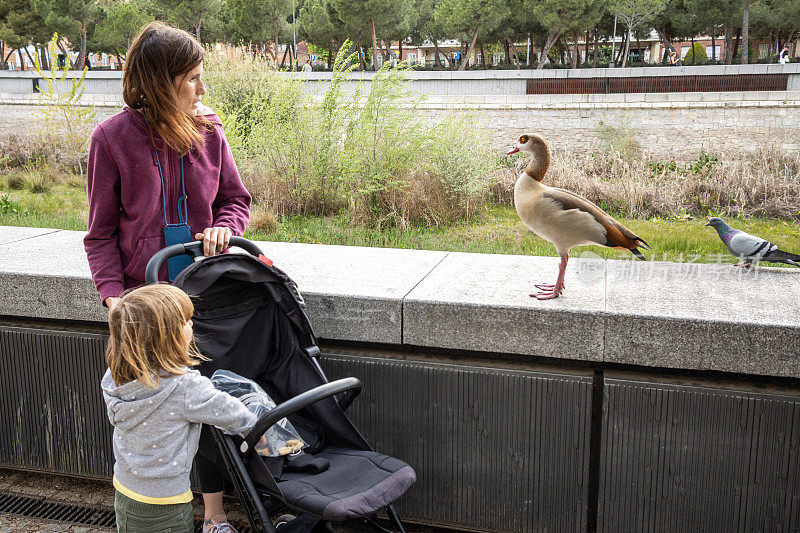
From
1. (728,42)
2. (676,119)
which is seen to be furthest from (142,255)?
(728,42)

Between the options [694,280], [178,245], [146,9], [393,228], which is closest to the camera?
[178,245]

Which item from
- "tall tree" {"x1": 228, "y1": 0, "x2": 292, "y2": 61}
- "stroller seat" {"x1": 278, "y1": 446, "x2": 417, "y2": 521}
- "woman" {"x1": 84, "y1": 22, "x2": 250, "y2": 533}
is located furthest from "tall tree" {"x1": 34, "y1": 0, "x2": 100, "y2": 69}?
"stroller seat" {"x1": 278, "y1": 446, "x2": 417, "y2": 521}

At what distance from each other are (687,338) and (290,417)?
1.53 meters

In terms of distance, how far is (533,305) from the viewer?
2836 mm

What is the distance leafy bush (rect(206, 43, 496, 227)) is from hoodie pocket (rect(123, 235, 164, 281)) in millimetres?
6777

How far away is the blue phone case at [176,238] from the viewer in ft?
8.54

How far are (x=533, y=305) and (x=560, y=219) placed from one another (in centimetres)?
40

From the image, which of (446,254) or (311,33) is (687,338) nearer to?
(446,254)

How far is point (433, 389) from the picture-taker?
9.74 ft

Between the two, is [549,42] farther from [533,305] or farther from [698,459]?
[698,459]

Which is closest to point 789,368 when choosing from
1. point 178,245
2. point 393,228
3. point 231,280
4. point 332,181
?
point 231,280

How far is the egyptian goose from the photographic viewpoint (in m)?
2.95

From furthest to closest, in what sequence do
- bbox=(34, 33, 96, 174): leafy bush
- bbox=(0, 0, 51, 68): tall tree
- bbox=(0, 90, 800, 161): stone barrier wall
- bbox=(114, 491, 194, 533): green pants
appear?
bbox=(0, 0, 51, 68): tall tree → bbox=(0, 90, 800, 161): stone barrier wall → bbox=(34, 33, 96, 174): leafy bush → bbox=(114, 491, 194, 533): green pants

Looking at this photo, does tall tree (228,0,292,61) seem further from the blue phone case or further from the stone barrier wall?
the blue phone case
